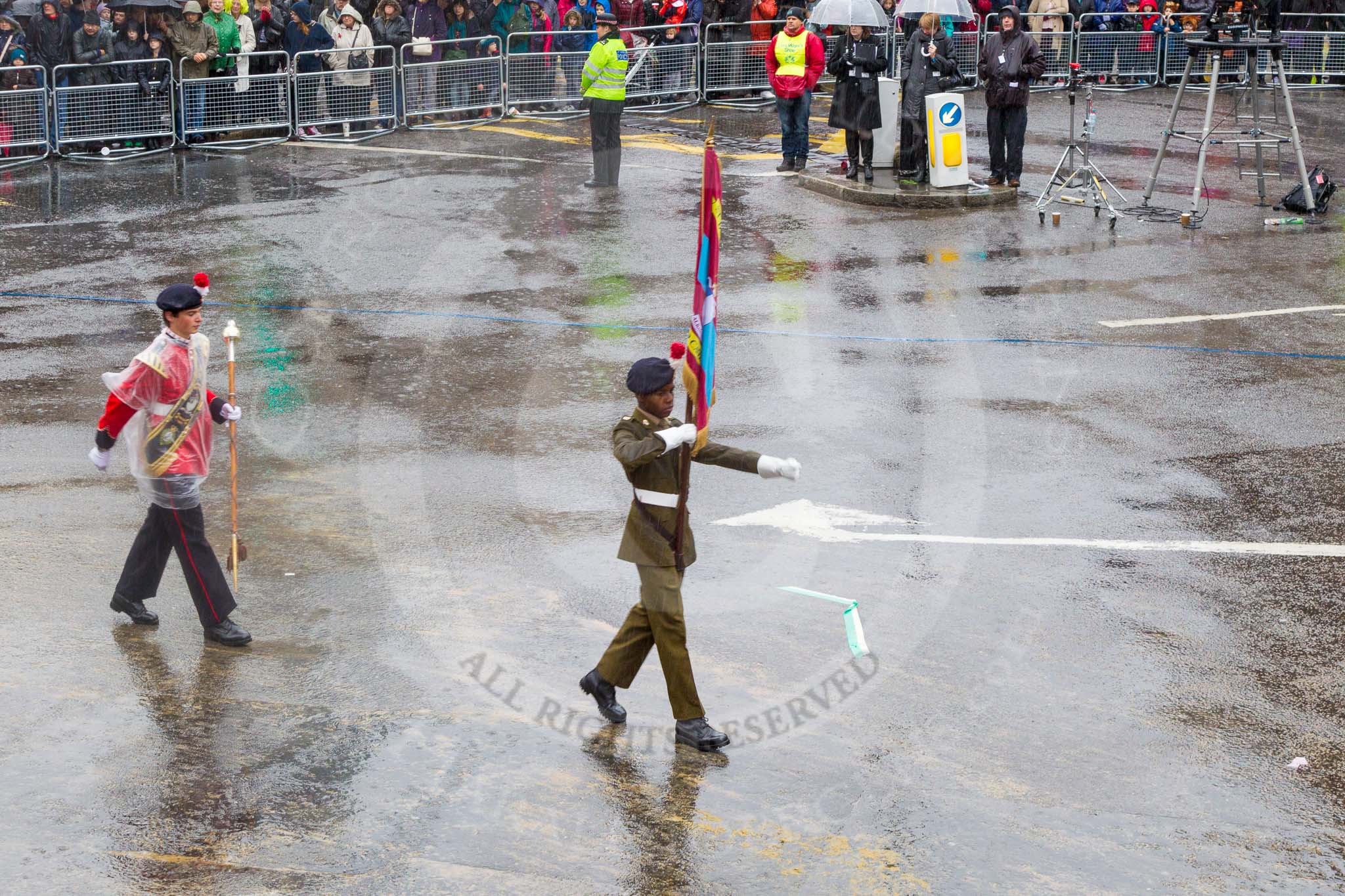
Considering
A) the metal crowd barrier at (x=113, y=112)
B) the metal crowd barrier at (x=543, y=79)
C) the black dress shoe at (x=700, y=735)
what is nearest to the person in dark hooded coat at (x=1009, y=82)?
the metal crowd barrier at (x=543, y=79)

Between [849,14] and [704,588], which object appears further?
[849,14]

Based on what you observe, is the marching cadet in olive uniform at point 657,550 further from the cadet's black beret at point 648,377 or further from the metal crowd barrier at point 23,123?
the metal crowd barrier at point 23,123

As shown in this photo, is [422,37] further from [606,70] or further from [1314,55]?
[1314,55]

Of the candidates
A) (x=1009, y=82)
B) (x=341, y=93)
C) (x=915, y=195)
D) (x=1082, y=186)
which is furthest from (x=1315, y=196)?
(x=341, y=93)

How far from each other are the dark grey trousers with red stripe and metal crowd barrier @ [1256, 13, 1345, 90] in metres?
25.5

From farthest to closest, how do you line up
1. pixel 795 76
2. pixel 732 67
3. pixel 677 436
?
1. pixel 732 67
2. pixel 795 76
3. pixel 677 436

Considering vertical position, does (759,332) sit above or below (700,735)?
above

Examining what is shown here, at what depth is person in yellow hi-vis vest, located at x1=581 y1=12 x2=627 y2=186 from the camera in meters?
20.2

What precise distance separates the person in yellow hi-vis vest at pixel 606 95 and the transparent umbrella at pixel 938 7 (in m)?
3.63

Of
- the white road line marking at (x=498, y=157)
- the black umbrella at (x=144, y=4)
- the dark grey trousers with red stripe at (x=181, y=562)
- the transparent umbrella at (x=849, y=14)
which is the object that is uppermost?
the black umbrella at (x=144, y=4)

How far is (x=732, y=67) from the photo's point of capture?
27.4 m

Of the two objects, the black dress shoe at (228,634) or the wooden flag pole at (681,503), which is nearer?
the wooden flag pole at (681,503)

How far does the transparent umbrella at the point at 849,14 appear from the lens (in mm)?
19547

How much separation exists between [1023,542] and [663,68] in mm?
18749
